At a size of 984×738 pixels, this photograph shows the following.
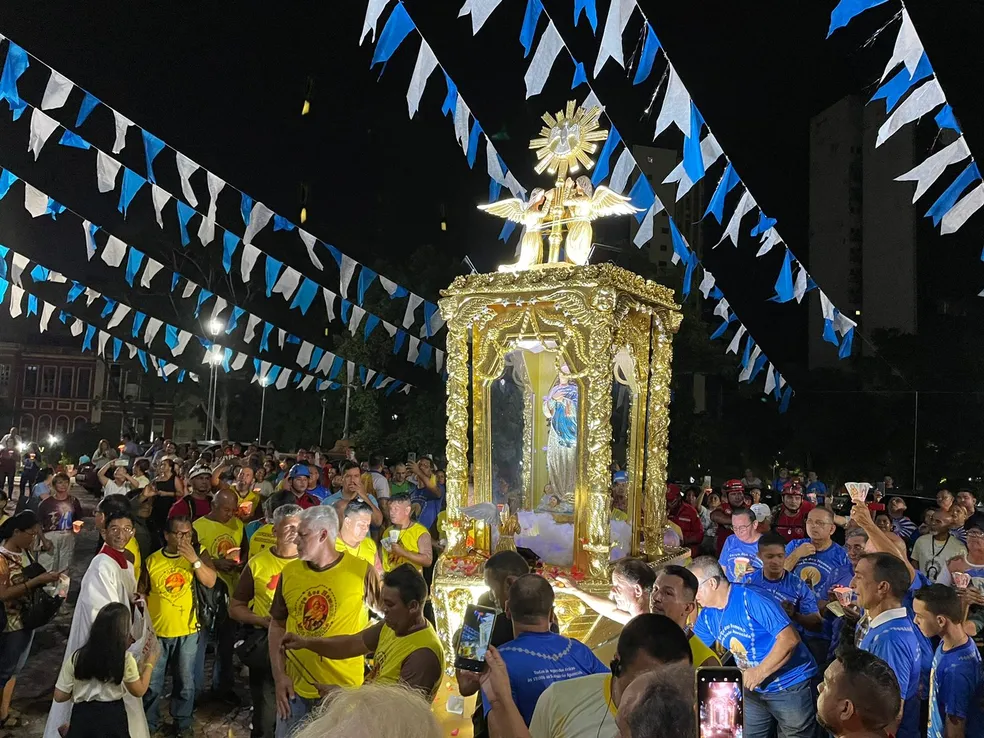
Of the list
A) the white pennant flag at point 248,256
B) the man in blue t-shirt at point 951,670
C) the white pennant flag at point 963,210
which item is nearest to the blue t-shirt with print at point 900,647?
the man in blue t-shirt at point 951,670

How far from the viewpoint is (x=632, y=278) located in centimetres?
730

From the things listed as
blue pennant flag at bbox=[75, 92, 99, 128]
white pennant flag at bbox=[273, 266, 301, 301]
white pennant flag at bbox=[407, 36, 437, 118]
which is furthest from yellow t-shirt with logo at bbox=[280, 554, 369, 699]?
white pennant flag at bbox=[273, 266, 301, 301]

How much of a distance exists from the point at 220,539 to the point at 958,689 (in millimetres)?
5429

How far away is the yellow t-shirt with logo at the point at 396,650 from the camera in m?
3.61

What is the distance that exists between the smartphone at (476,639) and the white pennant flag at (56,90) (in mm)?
7544

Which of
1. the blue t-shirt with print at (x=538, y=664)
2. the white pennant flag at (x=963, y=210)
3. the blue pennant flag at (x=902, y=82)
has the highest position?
the blue pennant flag at (x=902, y=82)

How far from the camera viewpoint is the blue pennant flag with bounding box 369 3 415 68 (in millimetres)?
6707

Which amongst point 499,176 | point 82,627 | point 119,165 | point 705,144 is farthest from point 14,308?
point 705,144

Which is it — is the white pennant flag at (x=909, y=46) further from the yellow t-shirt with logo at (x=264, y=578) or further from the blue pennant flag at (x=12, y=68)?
the blue pennant flag at (x=12, y=68)

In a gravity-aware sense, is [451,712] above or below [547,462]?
below

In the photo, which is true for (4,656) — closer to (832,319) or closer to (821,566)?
(821,566)

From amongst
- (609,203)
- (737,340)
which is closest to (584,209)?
(609,203)

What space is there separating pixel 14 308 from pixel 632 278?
1178 cm

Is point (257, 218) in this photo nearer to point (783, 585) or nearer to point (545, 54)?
point (545, 54)
